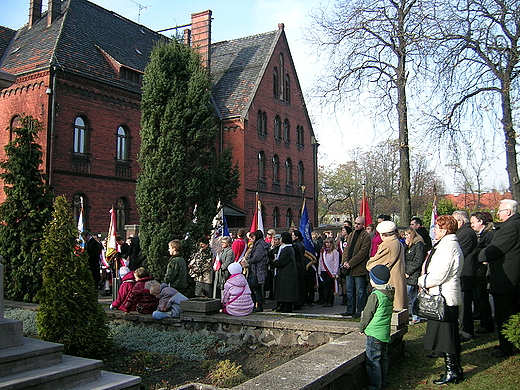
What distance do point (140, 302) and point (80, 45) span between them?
20127 mm

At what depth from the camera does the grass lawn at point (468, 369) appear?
5.48 meters

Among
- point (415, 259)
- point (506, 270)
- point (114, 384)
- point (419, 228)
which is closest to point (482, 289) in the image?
point (415, 259)

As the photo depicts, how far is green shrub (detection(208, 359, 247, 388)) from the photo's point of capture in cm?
563

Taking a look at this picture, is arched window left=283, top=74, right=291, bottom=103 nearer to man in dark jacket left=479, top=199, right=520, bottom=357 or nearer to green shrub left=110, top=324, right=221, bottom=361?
green shrub left=110, top=324, right=221, bottom=361

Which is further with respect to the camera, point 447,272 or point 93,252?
point 93,252

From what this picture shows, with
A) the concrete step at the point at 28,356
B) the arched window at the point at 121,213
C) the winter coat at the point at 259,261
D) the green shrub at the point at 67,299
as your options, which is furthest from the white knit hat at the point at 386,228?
the arched window at the point at 121,213

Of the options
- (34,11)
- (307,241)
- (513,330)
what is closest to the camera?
(513,330)

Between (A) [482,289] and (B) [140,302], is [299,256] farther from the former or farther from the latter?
(A) [482,289]

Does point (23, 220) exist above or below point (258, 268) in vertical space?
above

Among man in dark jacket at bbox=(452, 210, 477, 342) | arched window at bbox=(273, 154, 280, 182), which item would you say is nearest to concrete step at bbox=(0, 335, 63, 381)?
man in dark jacket at bbox=(452, 210, 477, 342)

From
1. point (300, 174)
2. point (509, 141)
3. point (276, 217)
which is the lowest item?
point (276, 217)

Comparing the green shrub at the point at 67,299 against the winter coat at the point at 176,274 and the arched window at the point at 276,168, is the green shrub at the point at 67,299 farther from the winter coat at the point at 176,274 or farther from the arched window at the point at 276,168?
the arched window at the point at 276,168

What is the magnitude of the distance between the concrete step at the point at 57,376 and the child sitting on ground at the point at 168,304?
9.54 feet

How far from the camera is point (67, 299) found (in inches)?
271
